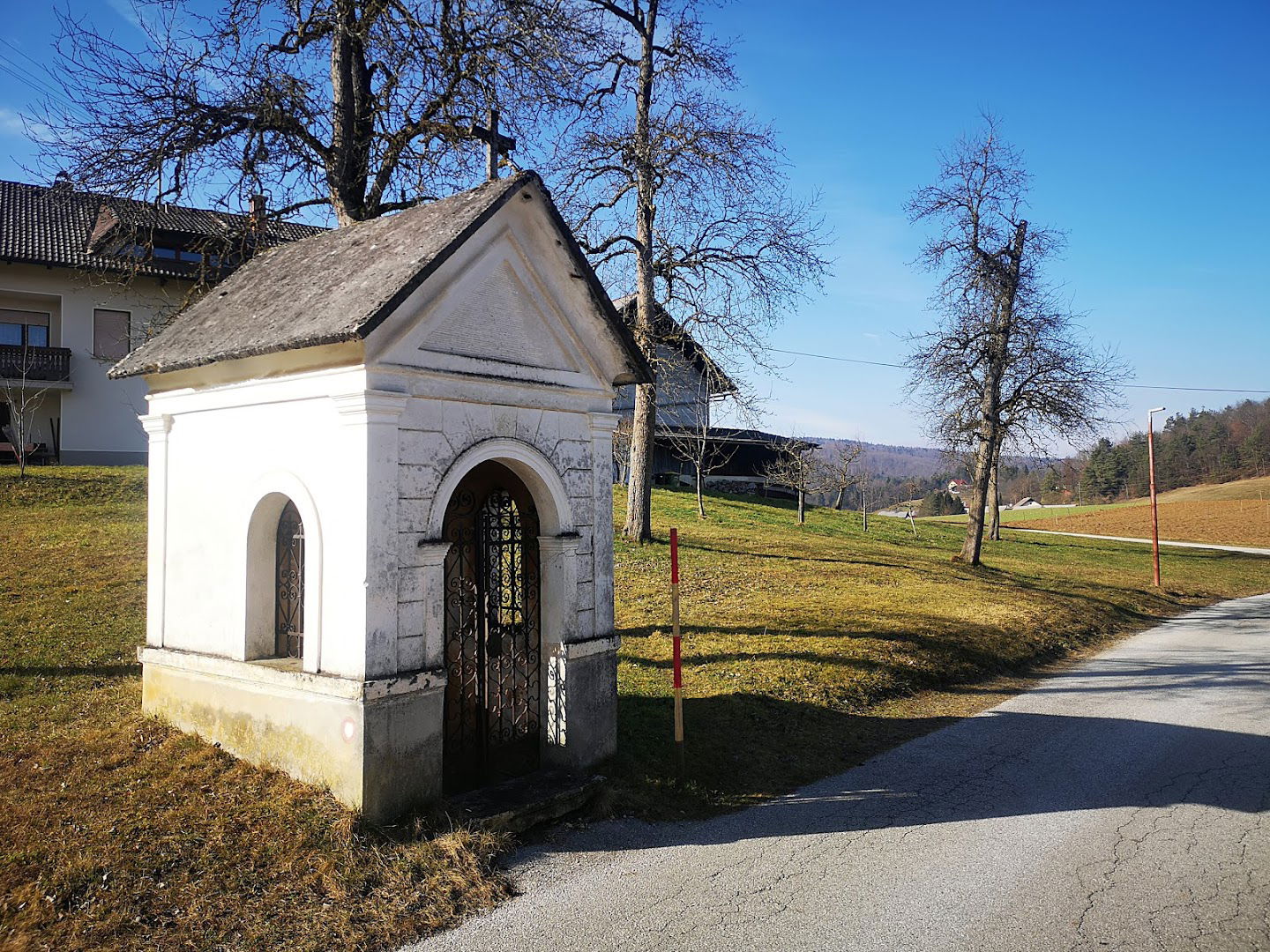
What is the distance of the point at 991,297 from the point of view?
25.3m

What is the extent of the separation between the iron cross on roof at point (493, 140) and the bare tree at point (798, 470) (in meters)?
19.6

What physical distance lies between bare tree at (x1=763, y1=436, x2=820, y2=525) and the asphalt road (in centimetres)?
2090

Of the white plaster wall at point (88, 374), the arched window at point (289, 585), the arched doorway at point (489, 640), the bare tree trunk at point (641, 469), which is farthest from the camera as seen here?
the white plaster wall at point (88, 374)

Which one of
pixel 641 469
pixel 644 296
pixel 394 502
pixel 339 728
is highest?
pixel 644 296

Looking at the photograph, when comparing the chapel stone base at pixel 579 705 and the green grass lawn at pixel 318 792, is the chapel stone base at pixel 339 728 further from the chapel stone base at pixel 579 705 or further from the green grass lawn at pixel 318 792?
the chapel stone base at pixel 579 705

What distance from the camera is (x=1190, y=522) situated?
49.8m

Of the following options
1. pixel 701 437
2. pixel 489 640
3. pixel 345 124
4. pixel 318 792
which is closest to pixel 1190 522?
pixel 701 437

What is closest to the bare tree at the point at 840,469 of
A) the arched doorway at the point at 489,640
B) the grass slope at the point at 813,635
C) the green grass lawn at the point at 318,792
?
the grass slope at the point at 813,635

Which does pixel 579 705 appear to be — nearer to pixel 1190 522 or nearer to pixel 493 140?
pixel 493 140

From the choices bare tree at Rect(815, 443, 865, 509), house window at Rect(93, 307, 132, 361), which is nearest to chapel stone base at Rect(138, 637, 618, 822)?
house window at Rect(93, 307, 132, 361)

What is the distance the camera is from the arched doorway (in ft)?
24.3

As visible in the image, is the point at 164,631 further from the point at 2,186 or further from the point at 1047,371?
the point at 2,186

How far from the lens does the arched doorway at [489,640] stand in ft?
24.3

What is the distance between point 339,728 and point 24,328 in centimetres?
2666
